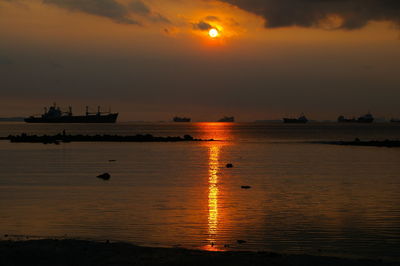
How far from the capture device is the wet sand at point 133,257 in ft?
49.8

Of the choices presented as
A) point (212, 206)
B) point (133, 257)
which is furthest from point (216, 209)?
point (133, 257)

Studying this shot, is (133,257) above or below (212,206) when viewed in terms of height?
above

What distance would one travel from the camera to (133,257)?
15688 millimetres

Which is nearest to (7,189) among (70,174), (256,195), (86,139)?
(70,174)

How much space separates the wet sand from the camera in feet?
49.8

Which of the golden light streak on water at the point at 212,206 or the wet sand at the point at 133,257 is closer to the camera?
the wet sand at the point at 133,257

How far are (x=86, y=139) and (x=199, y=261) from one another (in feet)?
363

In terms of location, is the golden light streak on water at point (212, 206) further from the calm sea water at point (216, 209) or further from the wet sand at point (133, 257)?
the wet sand at point (133, 257)

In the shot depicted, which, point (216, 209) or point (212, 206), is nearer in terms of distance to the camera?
point (216, 209)

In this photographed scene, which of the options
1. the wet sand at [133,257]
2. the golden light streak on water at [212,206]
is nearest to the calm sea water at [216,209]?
the golden light streak on water at [212,206]

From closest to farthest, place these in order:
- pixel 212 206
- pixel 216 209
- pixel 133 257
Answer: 1. pixel 133 257
2. pixel 216 209
3. pixel 212 206

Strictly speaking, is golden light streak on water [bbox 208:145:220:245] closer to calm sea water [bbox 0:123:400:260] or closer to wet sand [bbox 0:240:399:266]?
calm sea water [bbox 0:123:400:260]

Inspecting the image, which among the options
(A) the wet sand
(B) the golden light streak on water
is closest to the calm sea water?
(B) the golden light streak on water

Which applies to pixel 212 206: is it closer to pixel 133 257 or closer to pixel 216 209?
pixel 216 209
